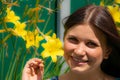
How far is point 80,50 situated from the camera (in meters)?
1.71

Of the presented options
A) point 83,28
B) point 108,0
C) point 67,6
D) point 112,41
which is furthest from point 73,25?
point 67,6

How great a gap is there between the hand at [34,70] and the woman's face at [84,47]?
14cm

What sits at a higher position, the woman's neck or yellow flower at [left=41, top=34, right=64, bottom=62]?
yellow flower at [left=41, top=34, right=64, bottom=62]

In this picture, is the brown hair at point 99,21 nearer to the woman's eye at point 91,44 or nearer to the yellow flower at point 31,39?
the woman's eye at point 91,44

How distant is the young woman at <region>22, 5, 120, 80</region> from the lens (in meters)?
1.74

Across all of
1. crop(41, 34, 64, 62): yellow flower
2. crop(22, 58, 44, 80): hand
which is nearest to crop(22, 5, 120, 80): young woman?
crop(22, 58, 44, 80): hand

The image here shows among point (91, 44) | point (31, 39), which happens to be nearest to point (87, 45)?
point (91, 44)

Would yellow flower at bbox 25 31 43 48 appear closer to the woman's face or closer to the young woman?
the young woman

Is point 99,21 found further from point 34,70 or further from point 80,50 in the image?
point 34,70

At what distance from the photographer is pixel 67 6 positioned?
338cm

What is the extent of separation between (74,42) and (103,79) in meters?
0.34

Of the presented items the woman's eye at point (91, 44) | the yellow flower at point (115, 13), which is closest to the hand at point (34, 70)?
the woman's eye at point (91, 44)

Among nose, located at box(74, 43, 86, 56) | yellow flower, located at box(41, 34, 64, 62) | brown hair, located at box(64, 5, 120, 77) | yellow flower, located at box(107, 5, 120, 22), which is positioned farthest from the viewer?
yellow flower, located at box(107, 5, 120, 22)

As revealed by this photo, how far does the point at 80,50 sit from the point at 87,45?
49mm
